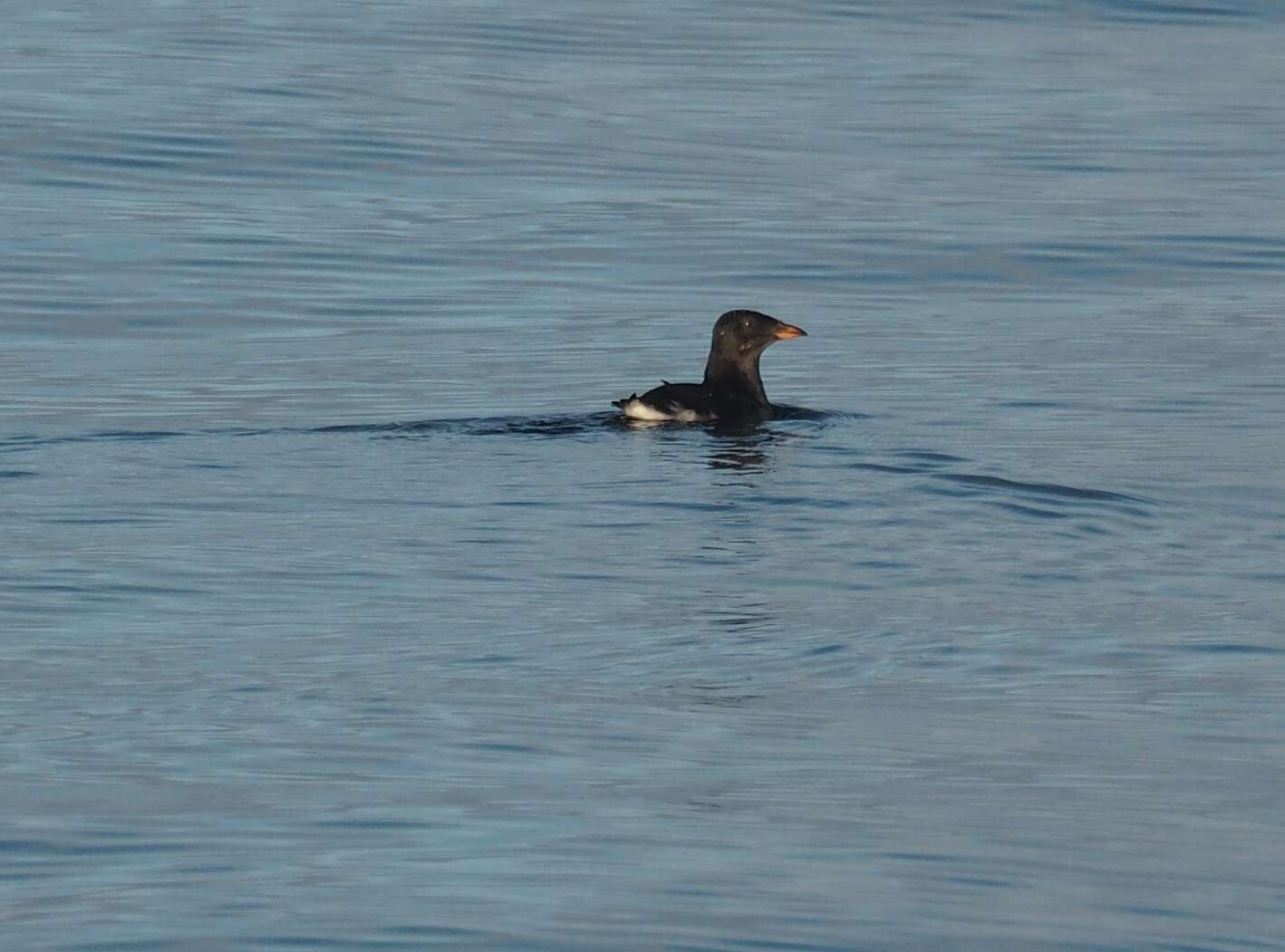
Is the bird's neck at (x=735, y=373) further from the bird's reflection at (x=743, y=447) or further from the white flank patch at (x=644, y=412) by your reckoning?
the white flank patch at (x=644, y=412)

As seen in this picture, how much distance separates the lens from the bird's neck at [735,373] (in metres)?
17.0

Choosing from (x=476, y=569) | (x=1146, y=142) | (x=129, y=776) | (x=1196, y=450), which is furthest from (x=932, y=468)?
(x=1146, y=142)

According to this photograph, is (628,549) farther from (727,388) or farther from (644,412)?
(727,388)

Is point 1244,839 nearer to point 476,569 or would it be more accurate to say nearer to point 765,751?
point 765,751

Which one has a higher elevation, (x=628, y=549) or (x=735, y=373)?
(x=735, y=373)

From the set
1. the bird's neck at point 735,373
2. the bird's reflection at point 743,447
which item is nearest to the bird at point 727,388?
the bird's neck at point 735,373

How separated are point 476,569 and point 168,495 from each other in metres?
2.45

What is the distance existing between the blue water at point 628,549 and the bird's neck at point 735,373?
86cm

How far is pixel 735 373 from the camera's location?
17.0 metres

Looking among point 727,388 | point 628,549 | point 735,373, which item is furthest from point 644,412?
point 628,549

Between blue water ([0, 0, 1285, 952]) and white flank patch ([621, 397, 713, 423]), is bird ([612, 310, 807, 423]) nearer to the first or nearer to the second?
white flank patch ([621, 397, 713, 423])

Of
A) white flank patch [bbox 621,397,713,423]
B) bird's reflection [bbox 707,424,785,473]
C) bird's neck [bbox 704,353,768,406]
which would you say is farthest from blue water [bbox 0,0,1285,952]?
bird's neck [bbox 704,353,768,406]

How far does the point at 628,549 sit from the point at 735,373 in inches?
192

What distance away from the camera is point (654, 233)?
26.2 metres
